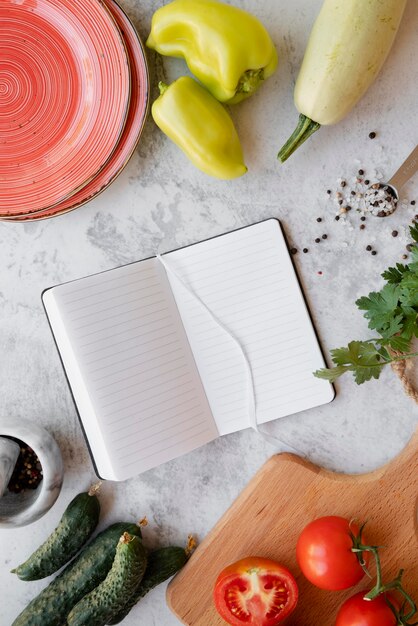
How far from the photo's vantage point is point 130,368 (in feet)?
3.42

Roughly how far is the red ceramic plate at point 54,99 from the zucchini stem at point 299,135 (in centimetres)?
27

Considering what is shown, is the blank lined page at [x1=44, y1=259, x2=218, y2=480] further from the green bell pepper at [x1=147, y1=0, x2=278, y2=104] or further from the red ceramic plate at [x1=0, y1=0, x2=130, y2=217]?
the green bell pepper at [x1=147, y1=0, x2=278, y2=104]

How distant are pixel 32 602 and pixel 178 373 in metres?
0.48

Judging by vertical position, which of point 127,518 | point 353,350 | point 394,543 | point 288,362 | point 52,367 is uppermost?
point 353,350

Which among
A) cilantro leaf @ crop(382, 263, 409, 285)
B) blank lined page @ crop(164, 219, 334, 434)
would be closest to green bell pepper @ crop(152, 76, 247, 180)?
blank lined page @ crop(164, 219, 334, 434)

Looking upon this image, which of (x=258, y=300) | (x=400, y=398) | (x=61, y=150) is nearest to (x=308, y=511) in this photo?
(x=400, y=398)

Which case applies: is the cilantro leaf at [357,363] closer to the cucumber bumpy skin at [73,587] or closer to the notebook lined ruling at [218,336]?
the notebook lined ruling at [218,336]

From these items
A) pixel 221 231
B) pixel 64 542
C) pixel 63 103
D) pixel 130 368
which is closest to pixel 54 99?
pixel 63 103

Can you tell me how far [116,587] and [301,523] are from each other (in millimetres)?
331

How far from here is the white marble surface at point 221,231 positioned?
1.09 metres

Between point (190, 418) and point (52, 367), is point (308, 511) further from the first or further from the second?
point (52, 367)

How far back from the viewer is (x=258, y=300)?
1097 millimetres

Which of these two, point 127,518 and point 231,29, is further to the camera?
point 127,518

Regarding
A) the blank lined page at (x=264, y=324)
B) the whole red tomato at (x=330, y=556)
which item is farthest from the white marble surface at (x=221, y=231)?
the whole red tomato at (x=330, y=556)
